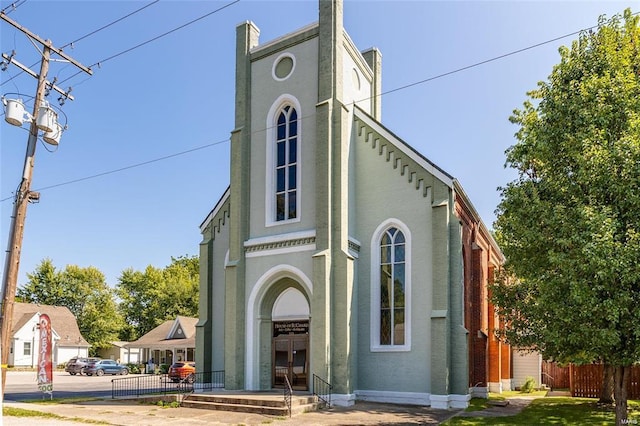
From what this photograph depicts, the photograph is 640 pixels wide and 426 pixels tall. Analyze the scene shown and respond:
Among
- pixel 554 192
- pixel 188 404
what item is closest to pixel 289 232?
pixel 188 404

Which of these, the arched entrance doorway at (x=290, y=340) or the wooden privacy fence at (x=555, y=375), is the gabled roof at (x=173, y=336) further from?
the wooden privacy fence at (x=555, y=375)

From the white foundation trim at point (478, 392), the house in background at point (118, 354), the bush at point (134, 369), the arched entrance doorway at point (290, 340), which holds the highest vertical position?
the arched entrance doorway at point (290, 340)

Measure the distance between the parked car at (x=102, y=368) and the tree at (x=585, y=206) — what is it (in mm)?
39168

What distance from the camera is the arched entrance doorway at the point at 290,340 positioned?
69.2 feet

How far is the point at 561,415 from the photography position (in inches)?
688

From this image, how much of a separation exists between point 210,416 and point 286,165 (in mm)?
10599

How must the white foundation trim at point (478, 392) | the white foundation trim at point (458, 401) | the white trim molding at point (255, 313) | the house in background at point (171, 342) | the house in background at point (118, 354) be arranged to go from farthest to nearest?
the house in background at point (118, 354) → the house in background at point (171, 342) → the white foundation trim at point (478, 392) → the white trim molding at point (255, 313) → the white foundation trim at point (458, 401)

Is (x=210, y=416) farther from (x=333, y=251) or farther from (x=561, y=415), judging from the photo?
(x=561, y=415)

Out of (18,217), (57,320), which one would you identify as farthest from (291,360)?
(57,320)

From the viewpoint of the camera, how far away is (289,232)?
21.4 meters

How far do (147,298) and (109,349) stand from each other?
823 centimetres

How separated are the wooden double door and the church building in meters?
0.05

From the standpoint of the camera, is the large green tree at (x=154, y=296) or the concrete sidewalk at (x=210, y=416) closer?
the concrete sidewalk at (x=210, y=416)

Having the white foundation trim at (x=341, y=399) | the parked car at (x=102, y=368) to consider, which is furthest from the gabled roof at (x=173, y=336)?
the white foundation trim at (x=341, y=399)
